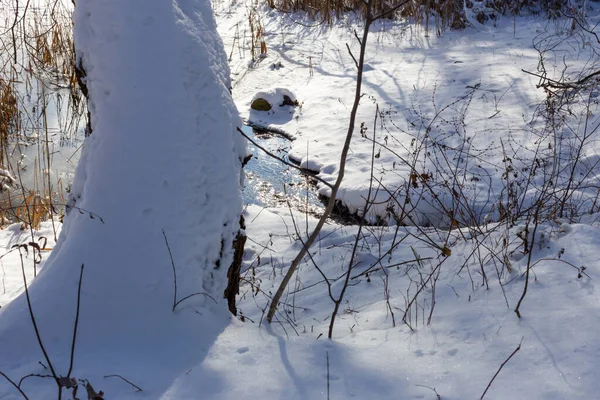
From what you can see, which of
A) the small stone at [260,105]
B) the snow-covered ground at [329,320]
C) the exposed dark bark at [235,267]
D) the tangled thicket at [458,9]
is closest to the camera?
the snow-covered ground at [329,320]

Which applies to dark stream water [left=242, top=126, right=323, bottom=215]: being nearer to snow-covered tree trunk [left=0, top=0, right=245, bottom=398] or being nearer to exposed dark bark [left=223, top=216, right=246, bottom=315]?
exposed dark bark [left=223, top=216, right=246, bottom=315]

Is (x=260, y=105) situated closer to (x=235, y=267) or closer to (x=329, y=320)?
(x=329, y=320)

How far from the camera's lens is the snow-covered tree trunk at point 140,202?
186cm

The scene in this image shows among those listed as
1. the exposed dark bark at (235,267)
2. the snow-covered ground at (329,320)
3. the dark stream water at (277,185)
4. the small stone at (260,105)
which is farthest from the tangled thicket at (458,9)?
the exposed dark bark at (235,267)

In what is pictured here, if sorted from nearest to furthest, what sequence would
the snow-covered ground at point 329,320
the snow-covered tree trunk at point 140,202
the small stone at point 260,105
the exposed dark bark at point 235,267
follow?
the snow-covered ground at point 329,320
the snow-covered tree trunk at point 140,202
the exposed dark bark at point 235,267
the small stone at point 260,105

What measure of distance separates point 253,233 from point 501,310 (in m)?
2.38

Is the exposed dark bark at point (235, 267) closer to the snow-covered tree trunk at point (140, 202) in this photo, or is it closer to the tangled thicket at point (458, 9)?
the snow-covered tree trunk at point (140, 202)

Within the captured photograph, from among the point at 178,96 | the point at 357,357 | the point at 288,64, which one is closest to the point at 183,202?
the point at 178,96

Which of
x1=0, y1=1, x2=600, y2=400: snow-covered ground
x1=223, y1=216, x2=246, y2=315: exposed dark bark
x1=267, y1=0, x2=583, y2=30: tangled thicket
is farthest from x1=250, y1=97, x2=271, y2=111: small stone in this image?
x1=223, y1=216, x2=246, y2=315: exposed dark bark

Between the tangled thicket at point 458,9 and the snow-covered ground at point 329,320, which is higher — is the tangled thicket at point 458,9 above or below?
above

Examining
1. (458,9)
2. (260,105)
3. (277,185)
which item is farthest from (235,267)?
(458,9)

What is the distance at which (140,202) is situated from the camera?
6.41ft

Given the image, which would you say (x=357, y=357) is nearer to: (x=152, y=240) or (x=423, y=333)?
(x=423, y=333)

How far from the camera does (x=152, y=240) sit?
196 cm
